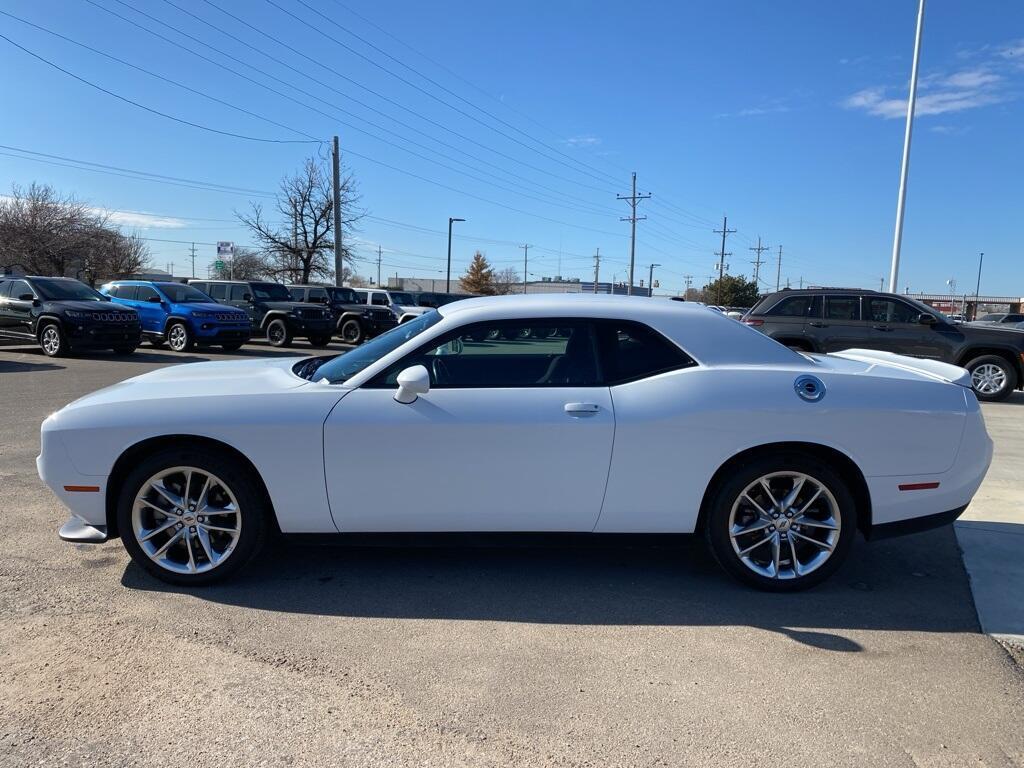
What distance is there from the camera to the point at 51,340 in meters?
15.0

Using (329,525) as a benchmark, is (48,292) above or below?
above

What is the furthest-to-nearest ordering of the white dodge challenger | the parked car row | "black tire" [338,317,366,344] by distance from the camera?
"black tire" [338,317,366,344], the parked car row, the white dodge challenger

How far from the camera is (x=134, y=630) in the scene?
3.22 m

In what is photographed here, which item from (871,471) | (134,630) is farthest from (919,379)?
(134,630)

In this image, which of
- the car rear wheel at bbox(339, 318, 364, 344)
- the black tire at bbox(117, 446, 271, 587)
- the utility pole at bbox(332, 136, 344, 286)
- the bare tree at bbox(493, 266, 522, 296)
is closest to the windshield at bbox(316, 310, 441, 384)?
the black tire at bbox(117, 446, 271, 587)

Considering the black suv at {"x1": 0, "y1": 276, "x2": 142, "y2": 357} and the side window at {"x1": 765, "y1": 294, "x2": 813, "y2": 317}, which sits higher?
the side window at {"x1": 765, "y1": 294, "x2": 813, "y2": 317}

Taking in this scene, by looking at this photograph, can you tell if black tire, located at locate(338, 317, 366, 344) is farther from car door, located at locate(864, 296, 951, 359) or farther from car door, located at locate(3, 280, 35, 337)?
car door, located at locate(864, 296, 951, 359)

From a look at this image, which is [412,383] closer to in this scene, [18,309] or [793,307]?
[793,307]

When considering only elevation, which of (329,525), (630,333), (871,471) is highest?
(630,333)

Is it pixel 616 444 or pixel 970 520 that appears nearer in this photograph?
pixel 616 444

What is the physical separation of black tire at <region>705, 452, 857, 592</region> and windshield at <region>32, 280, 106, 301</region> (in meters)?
16.1

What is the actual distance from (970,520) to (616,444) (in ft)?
10.3

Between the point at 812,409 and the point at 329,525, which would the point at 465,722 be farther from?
the point at 812,409

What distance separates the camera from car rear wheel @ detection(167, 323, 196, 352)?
17094mm
